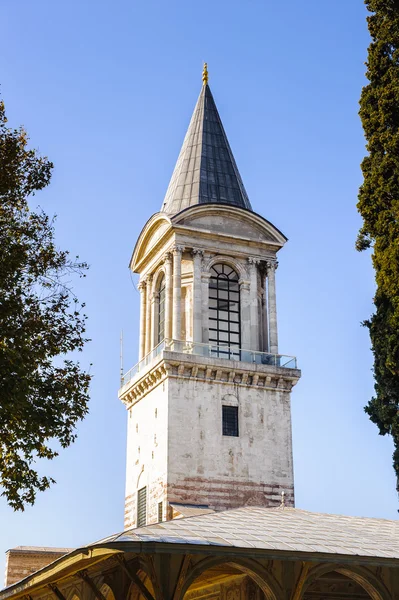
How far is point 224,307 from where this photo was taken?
3456 cm

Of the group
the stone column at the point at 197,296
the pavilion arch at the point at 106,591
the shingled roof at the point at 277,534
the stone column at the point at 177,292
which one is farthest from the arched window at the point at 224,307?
the shingled roof at the point at 277,534

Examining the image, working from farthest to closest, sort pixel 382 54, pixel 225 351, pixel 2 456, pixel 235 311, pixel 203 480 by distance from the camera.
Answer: pixel 235 311
pixel 225 351
pixel 203 480
pixel 382 54
pixel 2 456

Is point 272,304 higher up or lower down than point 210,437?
higher up

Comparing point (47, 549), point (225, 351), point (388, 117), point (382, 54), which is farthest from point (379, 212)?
point (47, 549)

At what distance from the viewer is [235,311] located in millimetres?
34500

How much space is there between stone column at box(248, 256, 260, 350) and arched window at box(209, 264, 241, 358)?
0.69 metres

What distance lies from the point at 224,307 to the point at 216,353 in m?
2.82

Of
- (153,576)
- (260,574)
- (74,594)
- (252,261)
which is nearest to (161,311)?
(252,261)

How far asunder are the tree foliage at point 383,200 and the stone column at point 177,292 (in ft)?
30.8

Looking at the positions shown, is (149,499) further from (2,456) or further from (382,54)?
(382,54)

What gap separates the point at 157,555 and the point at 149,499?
15728mm

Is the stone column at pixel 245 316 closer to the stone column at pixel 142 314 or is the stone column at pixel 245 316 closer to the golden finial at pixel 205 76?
the stone column at pixel 142 314

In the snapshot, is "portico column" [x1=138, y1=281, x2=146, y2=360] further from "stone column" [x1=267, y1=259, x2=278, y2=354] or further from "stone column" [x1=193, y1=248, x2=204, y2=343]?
"stone column" [x1=267, y1=259, x2=278, y2=354]

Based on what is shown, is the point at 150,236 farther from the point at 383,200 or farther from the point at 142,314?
the point at 383,200
